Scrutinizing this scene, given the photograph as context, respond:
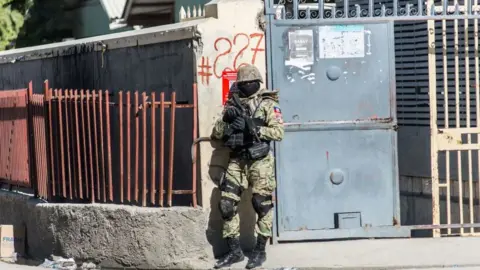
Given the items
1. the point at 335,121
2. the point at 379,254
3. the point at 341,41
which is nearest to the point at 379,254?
the point at 379,254

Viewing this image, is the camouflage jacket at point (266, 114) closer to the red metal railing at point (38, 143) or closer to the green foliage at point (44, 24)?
the red metal railing at point (38, 143)

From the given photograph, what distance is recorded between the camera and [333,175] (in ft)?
31.5

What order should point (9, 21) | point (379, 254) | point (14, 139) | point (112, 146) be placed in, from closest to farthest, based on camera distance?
point (379, 254) < point (112, 146) < point (14, 139) < point (9, 21)

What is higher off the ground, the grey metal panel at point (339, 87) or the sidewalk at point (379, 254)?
the grey metal panel at point (339, 87)

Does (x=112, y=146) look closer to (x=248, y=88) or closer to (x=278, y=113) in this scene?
(x=248, y=88)

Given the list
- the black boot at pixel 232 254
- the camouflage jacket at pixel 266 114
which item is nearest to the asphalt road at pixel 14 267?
the black boot at pixel 232 254

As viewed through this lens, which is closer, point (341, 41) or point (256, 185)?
point (256, 185)

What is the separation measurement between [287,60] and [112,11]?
12256 millimetres

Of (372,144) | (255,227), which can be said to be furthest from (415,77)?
(255,227)

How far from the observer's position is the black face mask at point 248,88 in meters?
8.89

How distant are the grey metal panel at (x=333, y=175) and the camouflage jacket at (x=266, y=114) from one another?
694 millimetres

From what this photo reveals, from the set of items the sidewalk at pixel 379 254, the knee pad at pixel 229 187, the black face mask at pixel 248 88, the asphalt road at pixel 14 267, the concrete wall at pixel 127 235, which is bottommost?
the asphalt road at pixel 14 267

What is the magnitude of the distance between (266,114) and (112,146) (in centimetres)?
228

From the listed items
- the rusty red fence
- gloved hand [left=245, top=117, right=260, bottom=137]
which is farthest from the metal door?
the rusty red fence
